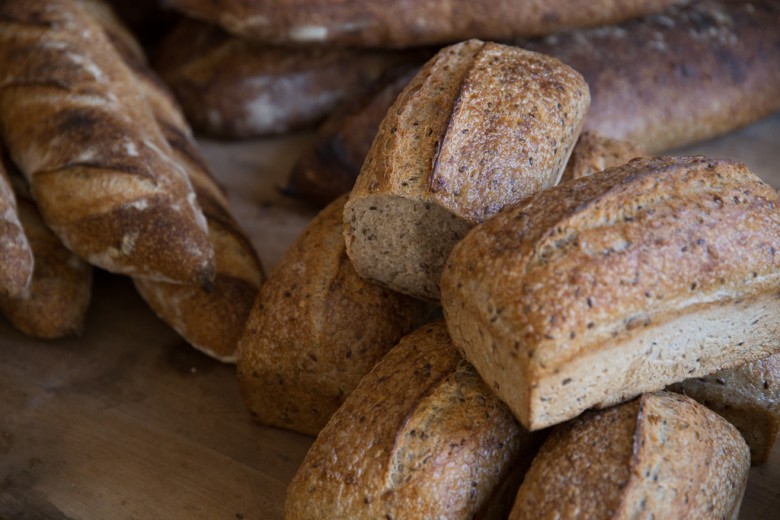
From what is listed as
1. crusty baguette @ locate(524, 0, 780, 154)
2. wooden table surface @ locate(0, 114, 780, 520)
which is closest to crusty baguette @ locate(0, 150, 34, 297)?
wooden table surface @ locate(0, 114, 780, 520)

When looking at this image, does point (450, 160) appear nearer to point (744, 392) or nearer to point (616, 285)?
point (616, 285)

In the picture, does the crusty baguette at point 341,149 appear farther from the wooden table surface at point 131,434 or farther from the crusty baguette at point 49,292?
the crusty baguette at point 49,292

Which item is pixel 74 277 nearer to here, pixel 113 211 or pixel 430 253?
pixel 113 211

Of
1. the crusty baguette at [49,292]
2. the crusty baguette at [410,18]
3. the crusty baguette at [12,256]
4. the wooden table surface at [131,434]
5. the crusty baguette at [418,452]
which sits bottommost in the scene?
the wooden table surface at [131,434]

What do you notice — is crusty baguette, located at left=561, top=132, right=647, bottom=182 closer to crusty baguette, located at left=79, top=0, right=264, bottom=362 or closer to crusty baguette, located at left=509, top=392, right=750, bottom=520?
crusty baguette, located at left=509, top=392, right=750, bottom=520

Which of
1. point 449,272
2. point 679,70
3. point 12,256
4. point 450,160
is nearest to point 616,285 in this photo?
point 449,272

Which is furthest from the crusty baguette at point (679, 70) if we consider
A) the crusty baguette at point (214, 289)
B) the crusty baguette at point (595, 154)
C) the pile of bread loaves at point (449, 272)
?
the crusty baguette at point (214, 289)
